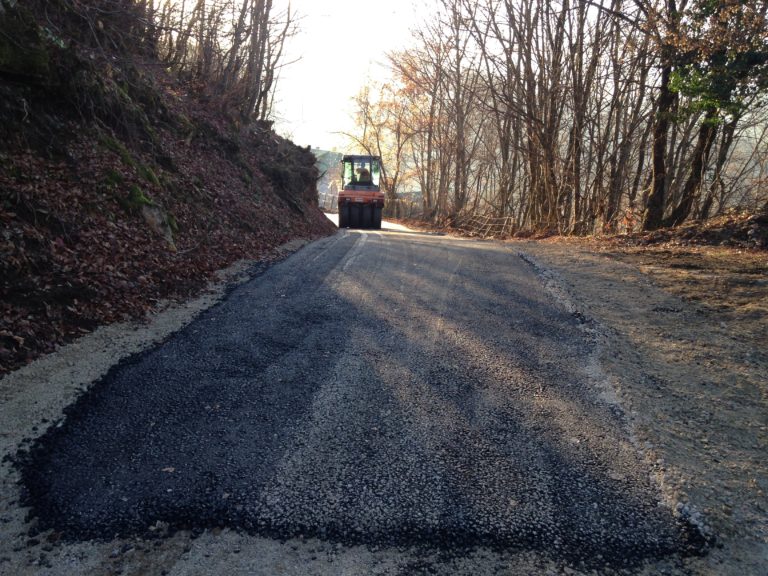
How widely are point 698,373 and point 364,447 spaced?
337 centimetres

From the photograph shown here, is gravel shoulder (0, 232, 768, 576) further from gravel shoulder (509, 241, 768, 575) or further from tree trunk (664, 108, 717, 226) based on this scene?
tree trunk (664, 108, 717, 226)

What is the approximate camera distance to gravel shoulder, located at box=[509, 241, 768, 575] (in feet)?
9.41

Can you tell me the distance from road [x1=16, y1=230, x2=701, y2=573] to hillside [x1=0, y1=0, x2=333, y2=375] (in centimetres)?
107

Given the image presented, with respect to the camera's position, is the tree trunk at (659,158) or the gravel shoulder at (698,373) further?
the tree trunk at (659,158)

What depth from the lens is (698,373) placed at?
182 inches

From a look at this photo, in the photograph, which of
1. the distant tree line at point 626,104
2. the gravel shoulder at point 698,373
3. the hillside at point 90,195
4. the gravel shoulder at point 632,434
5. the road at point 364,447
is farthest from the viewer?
the distant tree line at point 626,104

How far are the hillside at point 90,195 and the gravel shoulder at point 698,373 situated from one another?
5015mm

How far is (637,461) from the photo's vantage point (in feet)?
10.7

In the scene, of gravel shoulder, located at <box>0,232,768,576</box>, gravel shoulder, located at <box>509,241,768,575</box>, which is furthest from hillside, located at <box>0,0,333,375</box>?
gravel shoulder, located at <box>509,241,768,575</box>

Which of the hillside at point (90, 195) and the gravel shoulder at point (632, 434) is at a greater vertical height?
the hillside at point (90, 195)

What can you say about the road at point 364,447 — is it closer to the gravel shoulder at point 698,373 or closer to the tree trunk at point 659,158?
the gravel shoulder at point 698,373

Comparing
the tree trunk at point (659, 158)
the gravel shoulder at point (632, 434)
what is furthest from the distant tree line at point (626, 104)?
the gravel shoulder at point (632, 434)

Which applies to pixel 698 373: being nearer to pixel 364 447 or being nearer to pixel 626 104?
pixel 364 447

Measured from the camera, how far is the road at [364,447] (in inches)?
103
